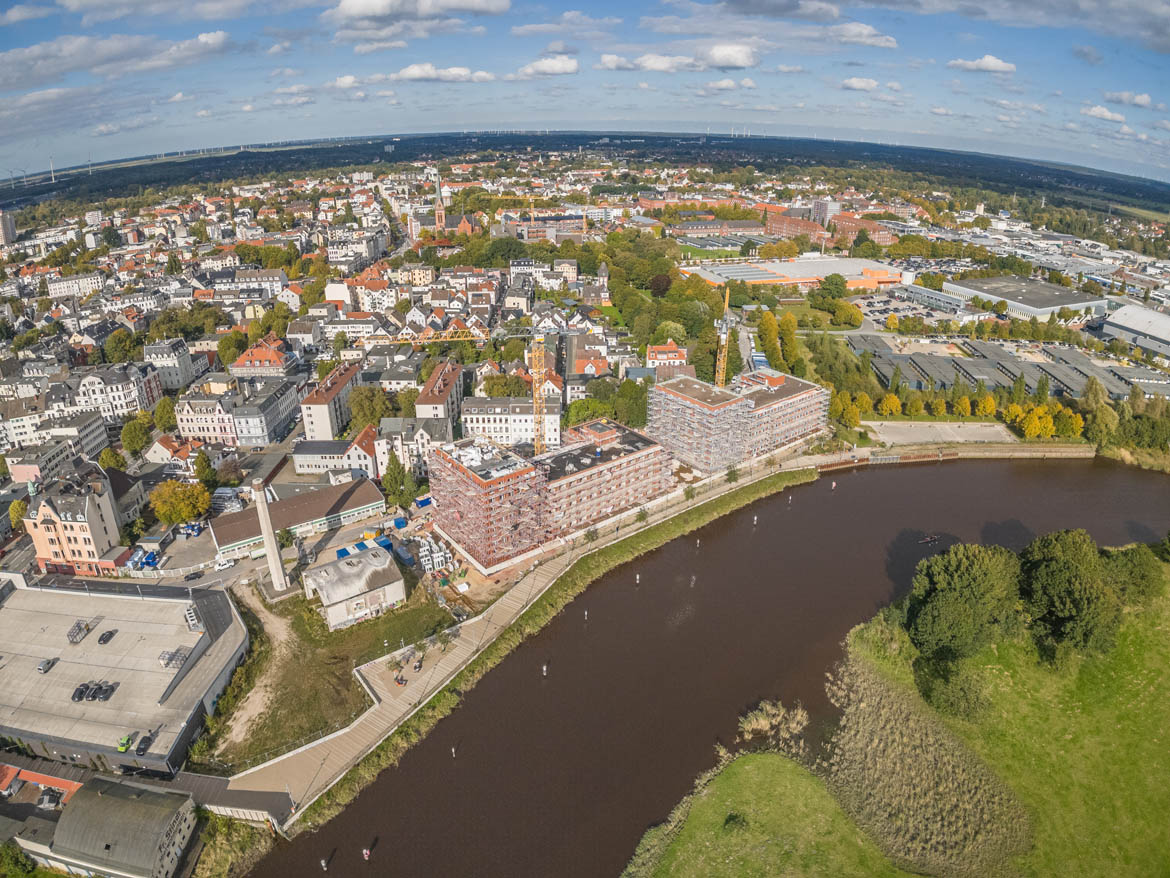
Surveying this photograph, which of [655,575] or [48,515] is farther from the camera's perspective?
[655,575]

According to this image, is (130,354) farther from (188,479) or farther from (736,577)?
(736,577)

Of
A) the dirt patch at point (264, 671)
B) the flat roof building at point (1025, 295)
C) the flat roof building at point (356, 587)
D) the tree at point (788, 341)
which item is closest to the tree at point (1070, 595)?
the flat roof building at point (356, 587)

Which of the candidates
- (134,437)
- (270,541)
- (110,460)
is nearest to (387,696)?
(270,541)

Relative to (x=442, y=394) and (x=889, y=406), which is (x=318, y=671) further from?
(x=889, y=406)

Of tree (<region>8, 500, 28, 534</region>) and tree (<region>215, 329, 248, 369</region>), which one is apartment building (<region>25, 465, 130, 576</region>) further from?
tree (<region>215, 329, 248, 369</region>)

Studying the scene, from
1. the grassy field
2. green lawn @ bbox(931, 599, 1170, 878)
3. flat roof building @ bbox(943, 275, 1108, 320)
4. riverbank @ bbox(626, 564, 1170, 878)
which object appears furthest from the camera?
flat roof building @ bbox(943, 275, 1108, 320)

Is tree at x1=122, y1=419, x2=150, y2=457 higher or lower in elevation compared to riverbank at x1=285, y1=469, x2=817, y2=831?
higher

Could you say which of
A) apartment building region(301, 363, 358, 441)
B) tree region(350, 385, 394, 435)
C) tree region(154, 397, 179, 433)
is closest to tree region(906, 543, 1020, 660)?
tree region(350, 385, 394, 435)

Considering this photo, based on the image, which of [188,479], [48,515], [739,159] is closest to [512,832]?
[48,515]
